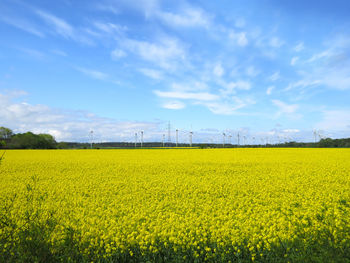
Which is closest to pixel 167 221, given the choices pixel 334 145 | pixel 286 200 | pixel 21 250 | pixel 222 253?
pixel 222 253

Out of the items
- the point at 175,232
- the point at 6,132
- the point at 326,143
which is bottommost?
the point at 175,232

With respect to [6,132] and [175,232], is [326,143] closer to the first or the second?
[175,232]

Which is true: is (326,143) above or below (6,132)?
below

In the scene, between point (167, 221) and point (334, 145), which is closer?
point (167, 221)

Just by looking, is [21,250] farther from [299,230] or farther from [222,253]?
[299,230]

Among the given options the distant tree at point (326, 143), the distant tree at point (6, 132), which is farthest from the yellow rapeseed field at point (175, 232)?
the distant tree at point (6, 132)

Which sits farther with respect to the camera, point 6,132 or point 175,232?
point 6,132

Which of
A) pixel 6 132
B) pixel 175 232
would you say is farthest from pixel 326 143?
pixel 6 132

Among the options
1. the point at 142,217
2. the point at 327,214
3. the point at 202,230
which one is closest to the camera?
the point at 202,230

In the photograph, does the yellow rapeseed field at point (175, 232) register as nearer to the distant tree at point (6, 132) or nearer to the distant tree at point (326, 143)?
the distant tree at point (326, 143)

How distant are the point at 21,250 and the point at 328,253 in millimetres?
7898

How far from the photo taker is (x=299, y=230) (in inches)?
279

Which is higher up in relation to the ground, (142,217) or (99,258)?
(142,217)

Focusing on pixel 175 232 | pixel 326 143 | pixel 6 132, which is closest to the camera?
pixel 175 232
